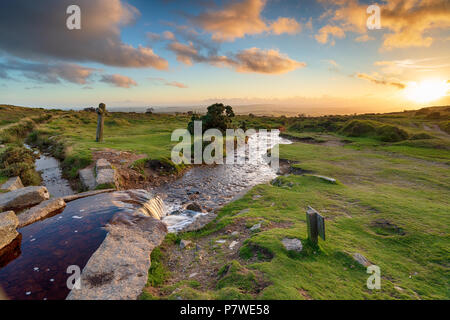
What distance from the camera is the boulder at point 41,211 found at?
9336mm

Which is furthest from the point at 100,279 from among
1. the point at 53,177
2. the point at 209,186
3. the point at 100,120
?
the point at 100,120

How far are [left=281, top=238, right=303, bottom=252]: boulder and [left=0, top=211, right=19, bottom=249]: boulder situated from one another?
9.95 metres

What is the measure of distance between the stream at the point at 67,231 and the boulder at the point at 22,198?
5.34ft

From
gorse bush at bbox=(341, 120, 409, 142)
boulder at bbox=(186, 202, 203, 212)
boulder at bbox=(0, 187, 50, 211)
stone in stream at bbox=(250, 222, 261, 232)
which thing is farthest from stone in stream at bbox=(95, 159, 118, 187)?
gorse bush at bbox=(341, 120, 409, 142)

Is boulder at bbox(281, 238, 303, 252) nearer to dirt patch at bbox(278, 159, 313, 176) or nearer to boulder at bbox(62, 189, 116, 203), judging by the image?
boulder at bbox(62, 189, 116, 203)

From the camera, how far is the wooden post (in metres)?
6.52

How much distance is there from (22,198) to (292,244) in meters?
13.0

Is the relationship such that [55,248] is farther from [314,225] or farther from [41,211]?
[314,225]

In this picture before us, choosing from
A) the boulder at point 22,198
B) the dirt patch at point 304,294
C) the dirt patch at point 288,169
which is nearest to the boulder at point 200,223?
the dirt patch at point 304,294

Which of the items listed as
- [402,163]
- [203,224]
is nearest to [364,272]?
[203,224]

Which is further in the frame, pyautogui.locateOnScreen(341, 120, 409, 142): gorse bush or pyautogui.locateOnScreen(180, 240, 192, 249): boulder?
pyautogui.locateOnScreen(341, 120, 409, 142): gorse bush
